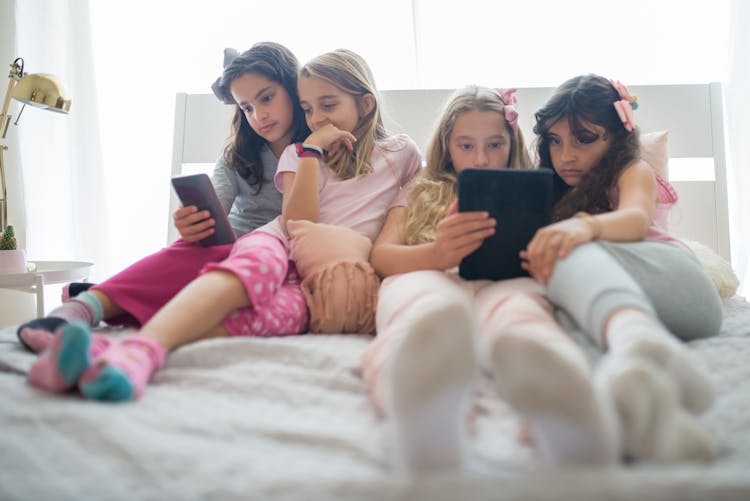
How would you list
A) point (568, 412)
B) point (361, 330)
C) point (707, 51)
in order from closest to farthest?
point (568, 412)
point (361, 330)
point (707, 51)

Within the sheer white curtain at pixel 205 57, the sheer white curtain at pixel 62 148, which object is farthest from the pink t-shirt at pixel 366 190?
the sheer white curtain at pixel 62 148

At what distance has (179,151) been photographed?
199cm

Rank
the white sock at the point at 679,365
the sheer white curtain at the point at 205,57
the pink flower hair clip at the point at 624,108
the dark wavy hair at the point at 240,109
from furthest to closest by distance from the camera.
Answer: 1. the sheer white curtain at the point at 205,57
2. the dark wavy hair at the point at 240,109
3. the pink flower hair clip at the point at 624,108
4. the white sock at the point at 679,365

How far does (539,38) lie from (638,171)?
1254 millimetres

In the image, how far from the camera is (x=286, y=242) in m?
1.28

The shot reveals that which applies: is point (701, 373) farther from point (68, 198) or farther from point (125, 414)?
point (68, 198)

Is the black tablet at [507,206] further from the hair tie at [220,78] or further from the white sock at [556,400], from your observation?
the hair tie at [220,78]

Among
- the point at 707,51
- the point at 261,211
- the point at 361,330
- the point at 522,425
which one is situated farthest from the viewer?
the point at 707,51

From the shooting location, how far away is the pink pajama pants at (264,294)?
99cm

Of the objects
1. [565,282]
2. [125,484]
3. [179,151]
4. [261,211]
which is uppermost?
[179,151]

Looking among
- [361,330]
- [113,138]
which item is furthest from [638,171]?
[113,138]

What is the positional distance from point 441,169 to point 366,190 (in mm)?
181

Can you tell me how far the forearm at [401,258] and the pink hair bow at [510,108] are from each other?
0.38m

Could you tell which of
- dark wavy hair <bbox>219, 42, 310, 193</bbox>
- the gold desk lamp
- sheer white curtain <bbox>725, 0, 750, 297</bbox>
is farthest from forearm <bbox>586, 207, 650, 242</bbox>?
the gold desk lamp
